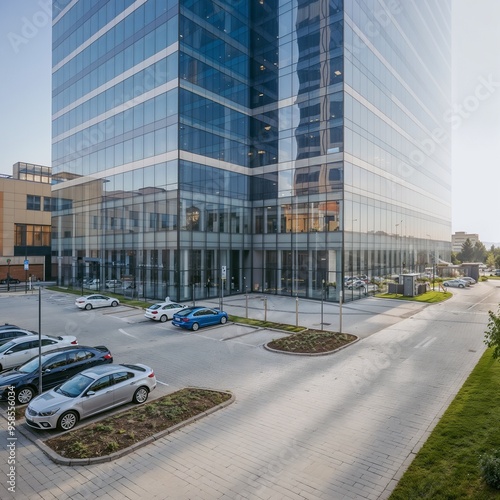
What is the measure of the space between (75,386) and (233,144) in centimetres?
3150

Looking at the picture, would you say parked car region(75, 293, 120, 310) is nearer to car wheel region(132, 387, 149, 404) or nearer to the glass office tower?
the glass office tower

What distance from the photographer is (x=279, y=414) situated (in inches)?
449

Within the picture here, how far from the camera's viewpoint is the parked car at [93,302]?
30.7 meters

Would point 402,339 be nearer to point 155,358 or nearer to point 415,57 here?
point 155,358

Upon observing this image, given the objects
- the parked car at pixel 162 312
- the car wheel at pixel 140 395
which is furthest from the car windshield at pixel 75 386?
the parked car at pixel 162 312

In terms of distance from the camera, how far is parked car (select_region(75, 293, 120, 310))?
30688 millimetres

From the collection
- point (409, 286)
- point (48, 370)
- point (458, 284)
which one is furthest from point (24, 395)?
point (458, 284)

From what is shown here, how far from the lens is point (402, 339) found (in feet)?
68.0

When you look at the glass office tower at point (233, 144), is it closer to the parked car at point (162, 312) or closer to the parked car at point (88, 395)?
the parked car at point (162, 312)

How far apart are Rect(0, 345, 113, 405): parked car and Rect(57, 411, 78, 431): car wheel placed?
8.62ft

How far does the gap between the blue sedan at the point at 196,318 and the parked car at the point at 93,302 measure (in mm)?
11276

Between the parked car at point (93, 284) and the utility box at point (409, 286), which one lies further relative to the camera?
the parked car at point (93, 284)

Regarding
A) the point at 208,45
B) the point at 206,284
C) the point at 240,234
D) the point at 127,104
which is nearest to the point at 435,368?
the point at 206,284

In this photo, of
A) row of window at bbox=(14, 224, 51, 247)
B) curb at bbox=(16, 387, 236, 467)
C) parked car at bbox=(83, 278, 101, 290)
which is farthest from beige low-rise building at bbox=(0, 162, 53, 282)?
curb at bbox=(16, 387, 236, 467)
